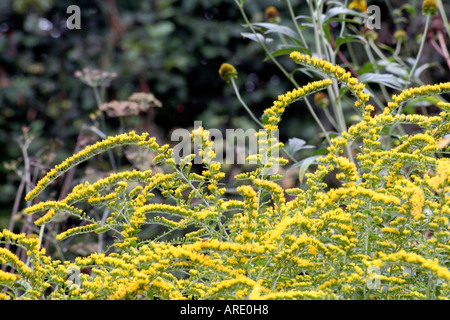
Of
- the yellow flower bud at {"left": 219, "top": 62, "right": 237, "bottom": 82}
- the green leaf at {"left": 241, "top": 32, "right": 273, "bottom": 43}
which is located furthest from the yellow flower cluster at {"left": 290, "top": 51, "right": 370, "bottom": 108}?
the yellow flower bud at {"left": 219, "top": 62, "right": 237, "bottom": 82}

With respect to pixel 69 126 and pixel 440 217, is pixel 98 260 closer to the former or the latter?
pixel 440 217

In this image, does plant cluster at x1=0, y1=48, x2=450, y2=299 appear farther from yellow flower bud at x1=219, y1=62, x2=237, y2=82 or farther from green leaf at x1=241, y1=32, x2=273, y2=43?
yellow flower bud at x1=219, y1=62, x2=237, y2=82

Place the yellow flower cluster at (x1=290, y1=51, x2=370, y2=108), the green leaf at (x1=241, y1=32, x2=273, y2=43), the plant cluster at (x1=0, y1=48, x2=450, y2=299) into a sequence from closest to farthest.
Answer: the plant cluster at (x1=0, y1=48, x2=450, y2=299), the yellow flower cluster at (x1=290, y1=51, x2=370, y2=108), the green leaf at (x1=241, y1=32, x2=273, y2=43)

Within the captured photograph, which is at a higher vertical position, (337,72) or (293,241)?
(337,72)

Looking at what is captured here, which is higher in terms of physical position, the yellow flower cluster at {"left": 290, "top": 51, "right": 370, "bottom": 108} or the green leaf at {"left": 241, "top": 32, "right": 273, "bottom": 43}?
the green leaf at {"left": 241, "top": 32, "right": 273, "bottom": 43}

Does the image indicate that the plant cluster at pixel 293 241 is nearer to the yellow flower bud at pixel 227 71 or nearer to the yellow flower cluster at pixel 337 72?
the yellow flower cluster at pixel 337 72

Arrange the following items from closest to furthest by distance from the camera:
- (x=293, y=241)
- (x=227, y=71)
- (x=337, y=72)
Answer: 1. (x=293, y=241)
2. (x=337, y=72)
3. (x=227, y=71)

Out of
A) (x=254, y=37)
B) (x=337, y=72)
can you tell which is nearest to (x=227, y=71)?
(x=254, y=37)

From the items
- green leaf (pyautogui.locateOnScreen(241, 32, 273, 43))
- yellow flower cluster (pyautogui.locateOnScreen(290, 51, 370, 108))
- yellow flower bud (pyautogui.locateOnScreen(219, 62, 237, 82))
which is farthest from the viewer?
yellow flower bud (pyautogui.locateOnScreen(219, 62, 237, 82))

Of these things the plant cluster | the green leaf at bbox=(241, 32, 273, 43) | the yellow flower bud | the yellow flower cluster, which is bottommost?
the plant cluster

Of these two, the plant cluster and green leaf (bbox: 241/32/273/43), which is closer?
the plant cluster

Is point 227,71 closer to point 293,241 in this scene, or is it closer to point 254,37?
point 254,37

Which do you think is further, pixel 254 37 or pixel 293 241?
pixel 254 37
